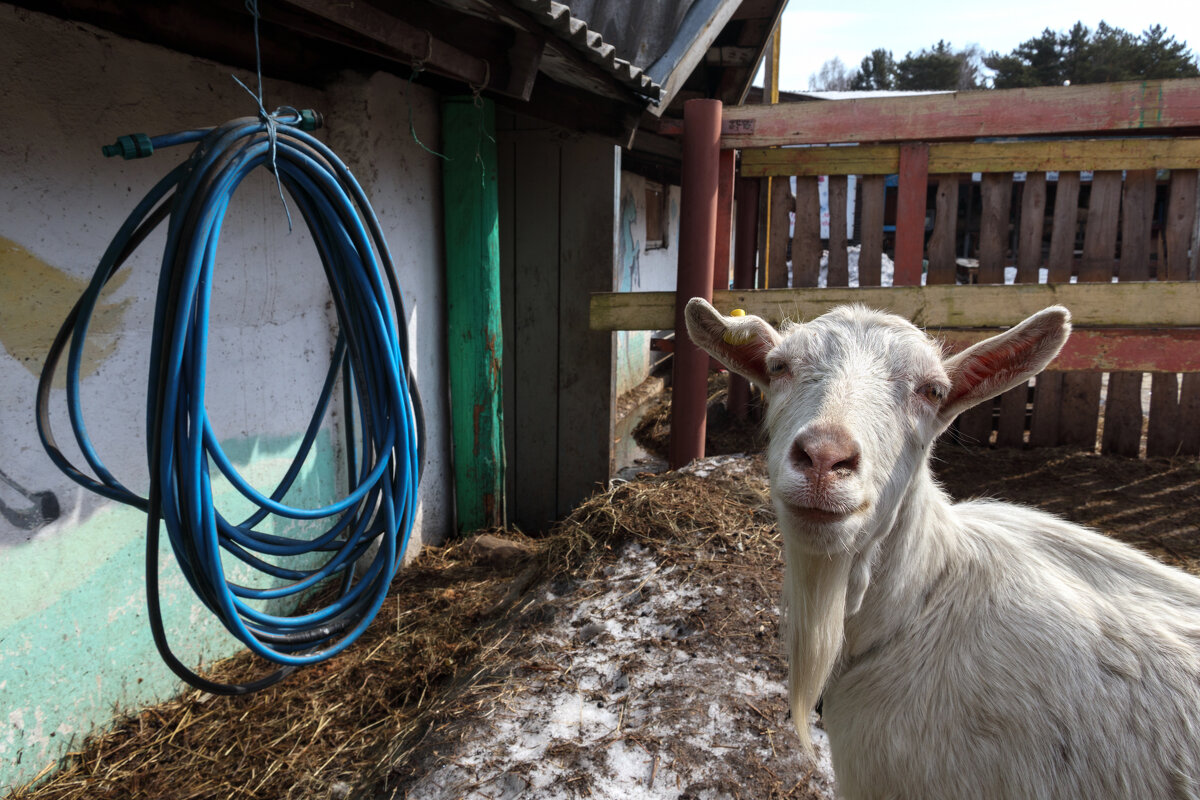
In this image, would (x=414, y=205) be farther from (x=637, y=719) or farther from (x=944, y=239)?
(x=944, y=239)

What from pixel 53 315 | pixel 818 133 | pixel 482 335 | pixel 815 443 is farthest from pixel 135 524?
pixel 818 133

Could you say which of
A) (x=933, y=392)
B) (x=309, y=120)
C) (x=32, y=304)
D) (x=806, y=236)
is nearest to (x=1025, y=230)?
(x=806, y=236)

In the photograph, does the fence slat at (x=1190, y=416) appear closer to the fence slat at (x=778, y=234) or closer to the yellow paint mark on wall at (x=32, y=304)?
Answer: the fence slat at (x=778, y=234)

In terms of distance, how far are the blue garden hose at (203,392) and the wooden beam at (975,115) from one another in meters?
2.83

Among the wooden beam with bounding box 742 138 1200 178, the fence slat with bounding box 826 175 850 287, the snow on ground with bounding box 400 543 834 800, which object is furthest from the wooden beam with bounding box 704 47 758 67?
the snow on ground with bounding box 400 543 834 800

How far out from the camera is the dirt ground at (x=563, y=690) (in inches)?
103

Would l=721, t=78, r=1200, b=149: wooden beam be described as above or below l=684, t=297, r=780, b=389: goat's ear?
above

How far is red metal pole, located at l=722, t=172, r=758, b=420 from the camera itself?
271 inches

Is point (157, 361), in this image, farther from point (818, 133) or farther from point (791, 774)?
point (818, 133)

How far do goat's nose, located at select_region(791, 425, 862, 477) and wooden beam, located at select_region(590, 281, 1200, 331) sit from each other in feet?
7.64

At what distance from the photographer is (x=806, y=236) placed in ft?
17.7

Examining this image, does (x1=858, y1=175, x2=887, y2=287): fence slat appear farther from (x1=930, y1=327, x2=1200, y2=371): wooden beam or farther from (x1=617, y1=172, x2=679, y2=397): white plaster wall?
(x1=617, y1=172, x2=679, y2=397): white plaster wall

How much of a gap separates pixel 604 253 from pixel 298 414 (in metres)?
2.41

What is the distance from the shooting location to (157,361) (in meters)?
1.95
